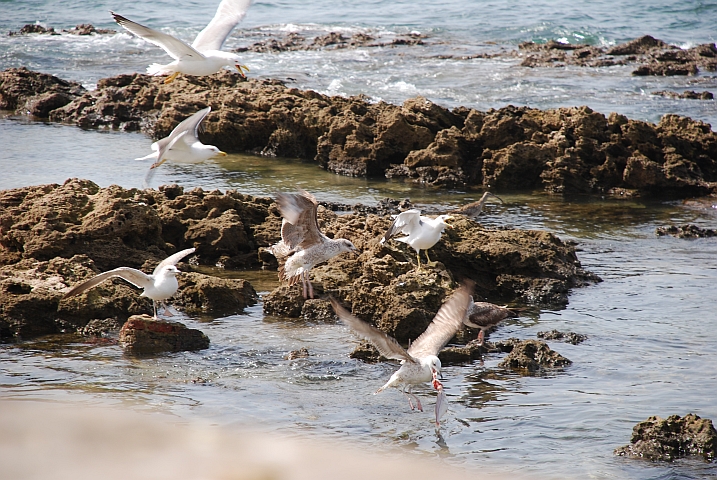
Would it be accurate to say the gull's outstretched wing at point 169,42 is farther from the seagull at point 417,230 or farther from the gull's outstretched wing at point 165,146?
the seagull at point 417,230

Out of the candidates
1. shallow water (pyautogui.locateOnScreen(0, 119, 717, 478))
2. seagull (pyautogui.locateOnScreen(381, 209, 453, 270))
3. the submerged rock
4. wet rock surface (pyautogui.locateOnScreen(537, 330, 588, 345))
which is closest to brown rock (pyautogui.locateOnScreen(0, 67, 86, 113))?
shallow water (pyautogui.locateOnScreen(0, 119, 717, 478))

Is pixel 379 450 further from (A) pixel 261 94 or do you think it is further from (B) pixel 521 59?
(B) pixel 521 59

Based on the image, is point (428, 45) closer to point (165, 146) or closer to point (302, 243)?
point (302, 243)

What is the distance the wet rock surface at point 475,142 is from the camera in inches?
647

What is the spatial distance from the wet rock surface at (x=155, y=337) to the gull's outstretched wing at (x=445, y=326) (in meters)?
2.44

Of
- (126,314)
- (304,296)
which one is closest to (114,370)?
(126,314)

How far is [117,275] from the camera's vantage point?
8.39 m

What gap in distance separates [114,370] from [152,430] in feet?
13.9

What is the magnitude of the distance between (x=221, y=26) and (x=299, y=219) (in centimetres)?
314

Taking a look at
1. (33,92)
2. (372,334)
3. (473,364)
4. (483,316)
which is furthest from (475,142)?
(33,92)

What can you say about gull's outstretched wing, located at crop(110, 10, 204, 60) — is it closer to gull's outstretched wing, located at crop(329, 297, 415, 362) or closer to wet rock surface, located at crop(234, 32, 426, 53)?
gull's outstretched wing, located at crop(329, 297, 415, 362)

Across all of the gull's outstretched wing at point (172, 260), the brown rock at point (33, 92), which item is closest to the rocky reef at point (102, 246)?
the gull's outstretched wing at point (172, 260)

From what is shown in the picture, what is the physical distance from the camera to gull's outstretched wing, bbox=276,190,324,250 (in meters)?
9.09

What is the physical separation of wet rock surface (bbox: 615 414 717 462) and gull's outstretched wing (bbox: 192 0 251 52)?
6.65 m
